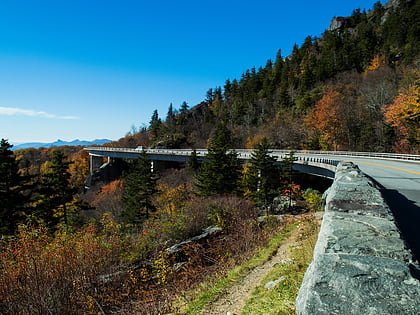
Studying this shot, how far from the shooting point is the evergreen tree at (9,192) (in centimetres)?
1773

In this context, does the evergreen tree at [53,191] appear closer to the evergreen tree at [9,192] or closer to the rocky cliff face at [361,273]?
the evergreen tree at [9,192]

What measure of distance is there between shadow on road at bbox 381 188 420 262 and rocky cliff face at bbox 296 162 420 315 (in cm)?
61

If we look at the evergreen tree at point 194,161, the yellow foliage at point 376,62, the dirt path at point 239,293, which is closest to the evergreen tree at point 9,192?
the dirt path at point 239,293

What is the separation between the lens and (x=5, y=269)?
26.6 ft

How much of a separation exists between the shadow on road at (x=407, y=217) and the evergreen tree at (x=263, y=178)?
16.2 metres

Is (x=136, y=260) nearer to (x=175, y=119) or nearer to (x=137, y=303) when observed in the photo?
(x=137, y=303)

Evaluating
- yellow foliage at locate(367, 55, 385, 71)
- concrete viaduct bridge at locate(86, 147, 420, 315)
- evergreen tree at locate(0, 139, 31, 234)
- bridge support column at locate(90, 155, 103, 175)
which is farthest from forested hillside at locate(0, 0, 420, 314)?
bridge support column at locate(90, 155, 103, 175)

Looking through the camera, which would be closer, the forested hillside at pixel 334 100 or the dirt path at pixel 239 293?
the dirt path at pixel 239 293

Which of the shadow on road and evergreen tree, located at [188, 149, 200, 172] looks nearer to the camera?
the shadow on road

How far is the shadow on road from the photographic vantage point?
3882mm

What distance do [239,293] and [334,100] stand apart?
Result: 46848 millimetres

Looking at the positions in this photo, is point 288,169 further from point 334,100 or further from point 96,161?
point 96,161

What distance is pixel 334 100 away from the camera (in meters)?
43.5

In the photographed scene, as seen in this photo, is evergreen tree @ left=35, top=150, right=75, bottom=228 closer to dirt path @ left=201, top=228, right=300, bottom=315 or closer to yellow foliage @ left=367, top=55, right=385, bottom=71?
dirt path @ left=201, top=228, right=300, bottom=315
